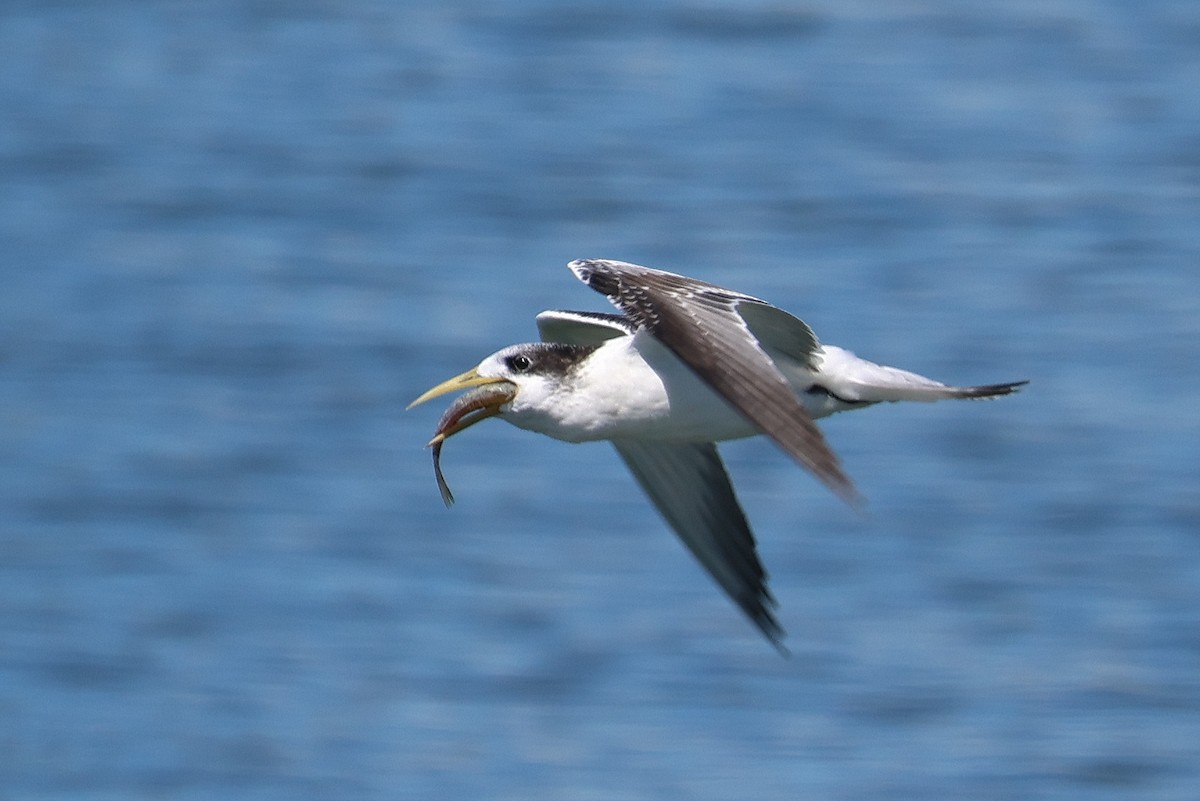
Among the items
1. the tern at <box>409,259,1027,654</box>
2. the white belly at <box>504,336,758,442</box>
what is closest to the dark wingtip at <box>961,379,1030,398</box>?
the tern at <box>409,259,1027,654</box>

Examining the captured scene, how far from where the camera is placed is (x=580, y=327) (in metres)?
8.62

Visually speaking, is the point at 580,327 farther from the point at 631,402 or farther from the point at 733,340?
the point at 733,340

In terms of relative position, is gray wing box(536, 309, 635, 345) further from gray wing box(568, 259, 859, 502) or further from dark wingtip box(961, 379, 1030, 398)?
dark wingtip box(961, 379, 1030, 398)

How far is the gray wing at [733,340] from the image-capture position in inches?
250

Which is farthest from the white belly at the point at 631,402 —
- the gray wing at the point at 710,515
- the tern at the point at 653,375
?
the gray wing at the point at 710,515

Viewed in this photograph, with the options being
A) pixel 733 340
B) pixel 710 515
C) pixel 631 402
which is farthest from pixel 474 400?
pixel 710 515

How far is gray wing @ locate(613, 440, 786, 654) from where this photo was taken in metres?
9.13

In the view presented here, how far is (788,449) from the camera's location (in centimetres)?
618

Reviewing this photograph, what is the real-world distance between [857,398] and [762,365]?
4.06ft

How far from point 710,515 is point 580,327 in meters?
1.18

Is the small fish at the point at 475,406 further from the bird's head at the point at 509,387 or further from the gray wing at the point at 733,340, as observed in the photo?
A: the gray wing at the point at 733,340

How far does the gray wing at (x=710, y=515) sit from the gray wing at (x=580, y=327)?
680mm

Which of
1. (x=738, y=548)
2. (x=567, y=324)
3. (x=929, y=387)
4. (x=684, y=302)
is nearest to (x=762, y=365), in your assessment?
(x=684, y=302)

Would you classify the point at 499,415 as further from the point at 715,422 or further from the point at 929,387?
the point at 929,387
